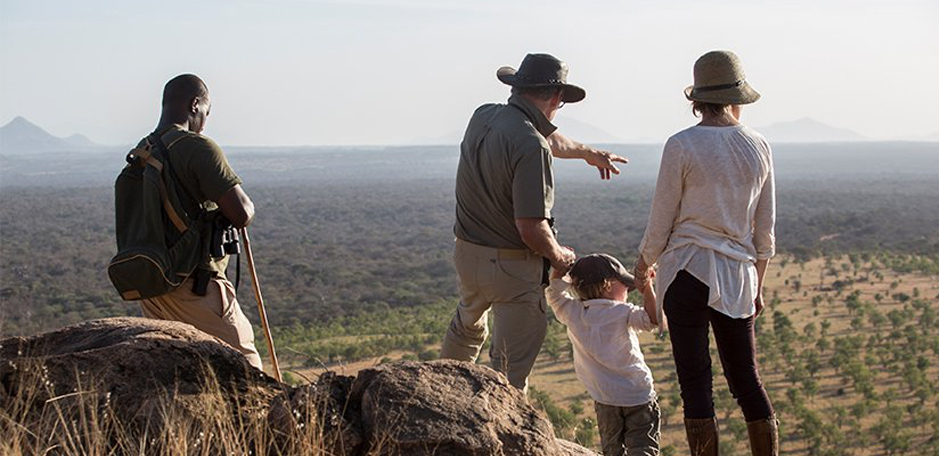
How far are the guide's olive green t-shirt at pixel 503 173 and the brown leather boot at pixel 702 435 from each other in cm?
99

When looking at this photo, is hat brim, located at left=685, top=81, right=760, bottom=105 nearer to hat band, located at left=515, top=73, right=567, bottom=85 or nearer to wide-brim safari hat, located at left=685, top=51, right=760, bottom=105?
wide-brim safari hat, located at left=685, top=51, right=760, bottom=105

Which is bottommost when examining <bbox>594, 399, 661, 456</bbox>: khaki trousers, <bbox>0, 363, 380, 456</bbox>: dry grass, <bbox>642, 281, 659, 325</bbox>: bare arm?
<bbox>594, 399, 661, 456</bbox>: khaki trousers

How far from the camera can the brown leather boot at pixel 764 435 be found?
335 centimetres

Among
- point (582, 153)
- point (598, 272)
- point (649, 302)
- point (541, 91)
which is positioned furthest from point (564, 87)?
point (649, 302)

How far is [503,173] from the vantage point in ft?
12.9

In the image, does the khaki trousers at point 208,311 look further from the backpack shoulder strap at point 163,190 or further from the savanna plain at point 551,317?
the savanna plain at point 551,317

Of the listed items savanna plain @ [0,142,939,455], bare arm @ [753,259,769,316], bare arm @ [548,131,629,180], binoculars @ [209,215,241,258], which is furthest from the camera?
savanna plain @ [0,142,939,455]

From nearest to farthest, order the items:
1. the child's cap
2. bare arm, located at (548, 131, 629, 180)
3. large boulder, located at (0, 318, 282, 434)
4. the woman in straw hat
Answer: large boulder, located at (0, 318, 282, 434), the woman in straw hat, the child's cap, bare arm, located at (548, 131, 629, 180)

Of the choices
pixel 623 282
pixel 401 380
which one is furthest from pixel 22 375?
pixel 623 282

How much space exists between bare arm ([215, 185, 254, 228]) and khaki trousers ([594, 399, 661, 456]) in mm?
1511

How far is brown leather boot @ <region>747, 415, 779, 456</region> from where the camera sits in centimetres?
335

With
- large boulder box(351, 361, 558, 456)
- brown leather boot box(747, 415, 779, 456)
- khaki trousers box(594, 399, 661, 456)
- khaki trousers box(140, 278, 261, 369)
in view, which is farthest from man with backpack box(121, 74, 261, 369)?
brown leather boot box(747, 415, 779, 456)

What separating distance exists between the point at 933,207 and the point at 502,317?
10727 cm

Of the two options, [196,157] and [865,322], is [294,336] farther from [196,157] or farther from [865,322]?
[196,157]
